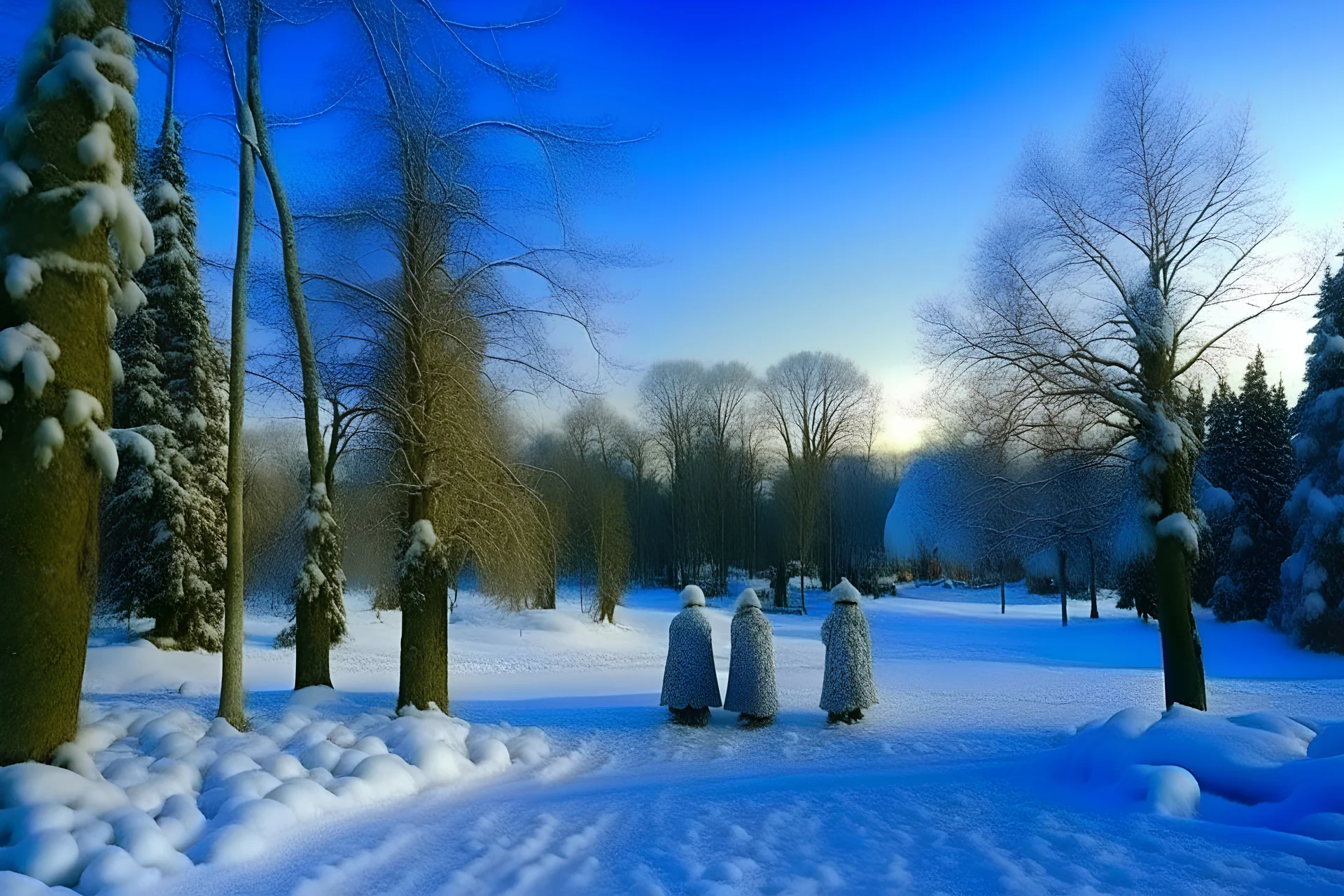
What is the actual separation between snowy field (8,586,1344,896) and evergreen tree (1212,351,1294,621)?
16.3 metres

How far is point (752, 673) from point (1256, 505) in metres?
21.4

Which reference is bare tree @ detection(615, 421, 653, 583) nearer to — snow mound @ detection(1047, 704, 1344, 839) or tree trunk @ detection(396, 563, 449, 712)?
tree trunk @ detection(396, 563, 449, 712)

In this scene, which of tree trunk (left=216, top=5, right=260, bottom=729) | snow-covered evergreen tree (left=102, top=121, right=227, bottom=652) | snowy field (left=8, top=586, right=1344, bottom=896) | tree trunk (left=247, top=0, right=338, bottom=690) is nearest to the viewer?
snowy field (left=8, top=586, right=1344, bottom=896)

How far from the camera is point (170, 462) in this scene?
662 inches

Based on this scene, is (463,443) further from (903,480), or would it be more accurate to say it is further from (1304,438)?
(903,480)

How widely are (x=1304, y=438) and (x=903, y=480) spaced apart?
30919 mm

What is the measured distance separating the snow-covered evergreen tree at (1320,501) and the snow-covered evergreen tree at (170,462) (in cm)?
2579

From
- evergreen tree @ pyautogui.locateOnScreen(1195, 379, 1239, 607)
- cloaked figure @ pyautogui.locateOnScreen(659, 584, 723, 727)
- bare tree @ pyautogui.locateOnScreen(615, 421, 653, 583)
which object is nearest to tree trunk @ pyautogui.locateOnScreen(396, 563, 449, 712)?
cloaked figure @ pyautogui.locateOnScreen(659, 584, 723, 727)

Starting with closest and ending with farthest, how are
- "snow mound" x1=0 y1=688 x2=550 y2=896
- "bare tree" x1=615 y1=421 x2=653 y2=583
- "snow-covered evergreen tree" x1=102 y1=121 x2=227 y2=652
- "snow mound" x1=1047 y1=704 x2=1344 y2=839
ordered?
"snow mound" x1=0 y1=688 x2=550 y2=896, "snow mound" x1=1047 y1=704 x2=1344 y2=839, "snow-covered evergreen tree" x1=102 y1=121 x2=227 y2=652, "bare tree" x1=615 y1=421 x2=653 y2=583

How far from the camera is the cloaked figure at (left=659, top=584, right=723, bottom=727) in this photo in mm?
10148

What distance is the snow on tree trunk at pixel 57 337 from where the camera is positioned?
521 cm

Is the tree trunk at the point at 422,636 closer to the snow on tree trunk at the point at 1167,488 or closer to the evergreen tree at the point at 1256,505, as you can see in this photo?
the snow on tree trunk at the point at 1167,488

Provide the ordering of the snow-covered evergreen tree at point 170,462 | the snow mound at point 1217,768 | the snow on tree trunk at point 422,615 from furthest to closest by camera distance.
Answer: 1. the snow-covered evergreen tree at point 170,462
2. the snow on tree trunk at point 422,615
3. the snow mound at point 1217,768

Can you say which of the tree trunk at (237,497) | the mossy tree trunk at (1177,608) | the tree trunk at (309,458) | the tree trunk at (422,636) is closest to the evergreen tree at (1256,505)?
the mossy tree trunk at (1177,608)
